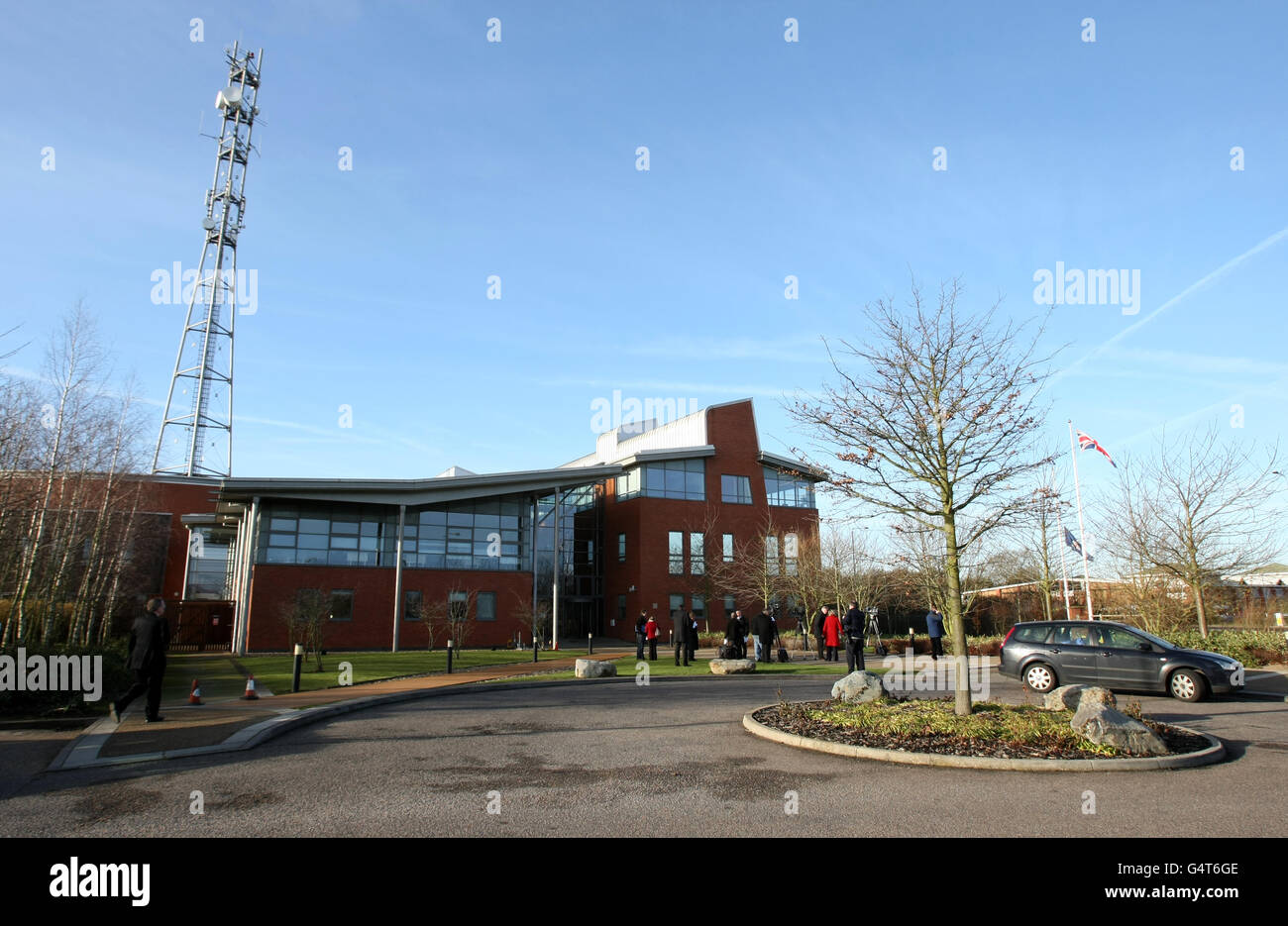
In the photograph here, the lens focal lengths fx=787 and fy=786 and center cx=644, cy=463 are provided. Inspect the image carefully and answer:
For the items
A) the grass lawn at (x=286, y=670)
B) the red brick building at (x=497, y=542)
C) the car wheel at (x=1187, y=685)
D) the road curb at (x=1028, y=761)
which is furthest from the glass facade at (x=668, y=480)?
the road curb at (x=1028, y=761)

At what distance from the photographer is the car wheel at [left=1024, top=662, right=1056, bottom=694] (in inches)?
598

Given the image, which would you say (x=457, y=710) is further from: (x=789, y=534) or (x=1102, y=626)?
(x=789, y=534)

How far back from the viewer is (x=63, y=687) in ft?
37.7

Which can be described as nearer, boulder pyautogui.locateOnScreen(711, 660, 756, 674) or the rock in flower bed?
the rock in flower bed

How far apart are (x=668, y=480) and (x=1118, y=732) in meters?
35.7

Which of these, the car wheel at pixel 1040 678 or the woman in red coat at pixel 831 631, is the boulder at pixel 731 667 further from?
the car wheel at pixel 1040 678

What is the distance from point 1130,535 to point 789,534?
22445 millimetres

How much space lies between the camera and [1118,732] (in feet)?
27.6

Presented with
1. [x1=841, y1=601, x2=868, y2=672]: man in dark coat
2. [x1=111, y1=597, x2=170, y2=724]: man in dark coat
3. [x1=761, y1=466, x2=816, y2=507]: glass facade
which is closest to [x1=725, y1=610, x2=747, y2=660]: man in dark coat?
[x1=841, y1=601, x2=868, y2=672]: man in dark coat

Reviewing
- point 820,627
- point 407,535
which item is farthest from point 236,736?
point 407,535

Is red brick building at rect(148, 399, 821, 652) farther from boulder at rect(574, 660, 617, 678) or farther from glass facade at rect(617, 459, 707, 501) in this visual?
boulder at rect(574, 660, 617, 678)

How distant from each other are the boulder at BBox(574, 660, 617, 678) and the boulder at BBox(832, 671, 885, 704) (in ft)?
25.9

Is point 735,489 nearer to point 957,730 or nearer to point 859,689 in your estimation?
point 859,689

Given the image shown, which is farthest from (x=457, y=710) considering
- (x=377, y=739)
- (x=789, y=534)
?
(x=789, y=534)
